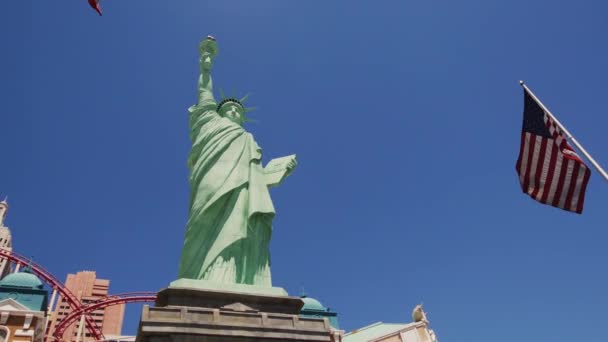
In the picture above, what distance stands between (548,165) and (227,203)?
30.4 ft

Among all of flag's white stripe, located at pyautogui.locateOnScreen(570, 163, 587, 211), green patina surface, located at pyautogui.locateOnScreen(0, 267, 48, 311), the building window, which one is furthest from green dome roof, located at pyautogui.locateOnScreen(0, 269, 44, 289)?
flag's white stripe, located at pyautogui.locateOnScreen(570, 163, 587, 211)

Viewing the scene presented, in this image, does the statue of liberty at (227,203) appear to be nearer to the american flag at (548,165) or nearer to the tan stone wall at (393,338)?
the tan stone wall at (393,338)

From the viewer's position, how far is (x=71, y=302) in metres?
23.4

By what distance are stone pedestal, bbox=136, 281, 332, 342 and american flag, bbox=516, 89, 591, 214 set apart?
584 cm

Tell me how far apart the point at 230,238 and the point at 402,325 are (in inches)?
372

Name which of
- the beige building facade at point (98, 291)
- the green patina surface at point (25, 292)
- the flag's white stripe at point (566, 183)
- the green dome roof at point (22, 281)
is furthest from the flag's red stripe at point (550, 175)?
the beige building facade at point (98, 291)

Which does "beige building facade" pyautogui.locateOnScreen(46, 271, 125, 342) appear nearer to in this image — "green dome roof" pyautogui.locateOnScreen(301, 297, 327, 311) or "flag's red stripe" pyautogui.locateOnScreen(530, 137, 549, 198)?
"green dome roof" pyautogui.locateOnScreen(301, 297, 327, 311)

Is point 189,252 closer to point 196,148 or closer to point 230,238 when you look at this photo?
point 230,238

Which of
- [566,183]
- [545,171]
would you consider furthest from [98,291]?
[566,183]

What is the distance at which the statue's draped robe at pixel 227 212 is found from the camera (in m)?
14.3

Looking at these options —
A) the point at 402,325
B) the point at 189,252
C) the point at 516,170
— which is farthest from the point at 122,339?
the point at 516,170

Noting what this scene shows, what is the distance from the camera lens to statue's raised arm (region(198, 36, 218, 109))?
1870cm

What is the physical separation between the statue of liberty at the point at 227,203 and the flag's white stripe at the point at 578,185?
8385 millimetres

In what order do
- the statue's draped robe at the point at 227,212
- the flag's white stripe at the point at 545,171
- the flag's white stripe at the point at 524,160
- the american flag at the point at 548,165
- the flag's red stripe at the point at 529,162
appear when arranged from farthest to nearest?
the statue's draped robe at the point at 227,212
the flag's white stripe at the point at 524,160
the flag's red stripe at the point at 529,162
the flag's white stripe at the point at 545,171
the american flag at the point at 548,165
